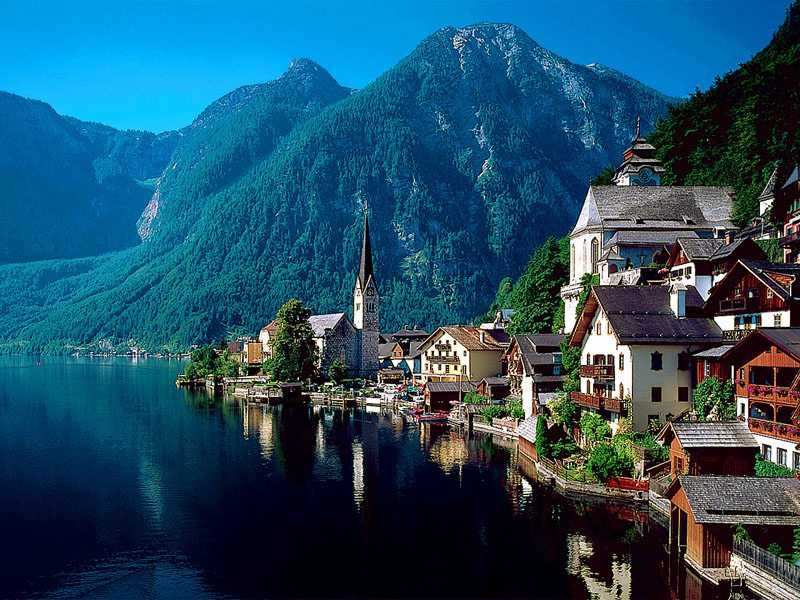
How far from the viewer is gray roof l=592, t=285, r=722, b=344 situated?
175 feet

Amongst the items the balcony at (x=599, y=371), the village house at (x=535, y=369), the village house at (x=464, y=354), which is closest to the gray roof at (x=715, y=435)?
the balcony at (x=599, y=371)

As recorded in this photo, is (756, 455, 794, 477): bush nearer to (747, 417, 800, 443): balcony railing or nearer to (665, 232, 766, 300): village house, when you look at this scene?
(747, 417, 800, 443): balcony railing

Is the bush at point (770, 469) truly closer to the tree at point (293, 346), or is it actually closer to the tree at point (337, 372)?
the tree at point (337, 372)

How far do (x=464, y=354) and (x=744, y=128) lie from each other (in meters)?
A: 49.4

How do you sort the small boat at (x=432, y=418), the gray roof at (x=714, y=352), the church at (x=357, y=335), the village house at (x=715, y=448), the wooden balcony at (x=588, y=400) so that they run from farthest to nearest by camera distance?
the church at (x=357, y=335)
the small boat at (x=432, y=418)
the wooden balcony at (x=588, y=400)
the gray roof at (x=714, y=352)
the village house at (x=715, y=448)

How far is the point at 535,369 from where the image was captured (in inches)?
3103

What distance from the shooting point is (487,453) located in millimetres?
69562

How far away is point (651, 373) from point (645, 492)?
367 inches

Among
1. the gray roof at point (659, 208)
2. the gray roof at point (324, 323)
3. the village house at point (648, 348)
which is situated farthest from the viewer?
the gray roof at point (324, 323)

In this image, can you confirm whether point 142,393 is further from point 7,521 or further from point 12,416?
point 7,521

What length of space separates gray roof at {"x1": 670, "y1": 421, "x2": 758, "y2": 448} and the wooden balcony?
42.3 ft

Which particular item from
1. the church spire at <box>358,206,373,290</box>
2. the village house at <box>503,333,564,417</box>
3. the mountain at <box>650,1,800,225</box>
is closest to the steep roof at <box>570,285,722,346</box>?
the village house at <box>503,333,564,417</box>

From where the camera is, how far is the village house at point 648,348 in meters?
53.4

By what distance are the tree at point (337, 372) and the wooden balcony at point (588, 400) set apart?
251 ft
